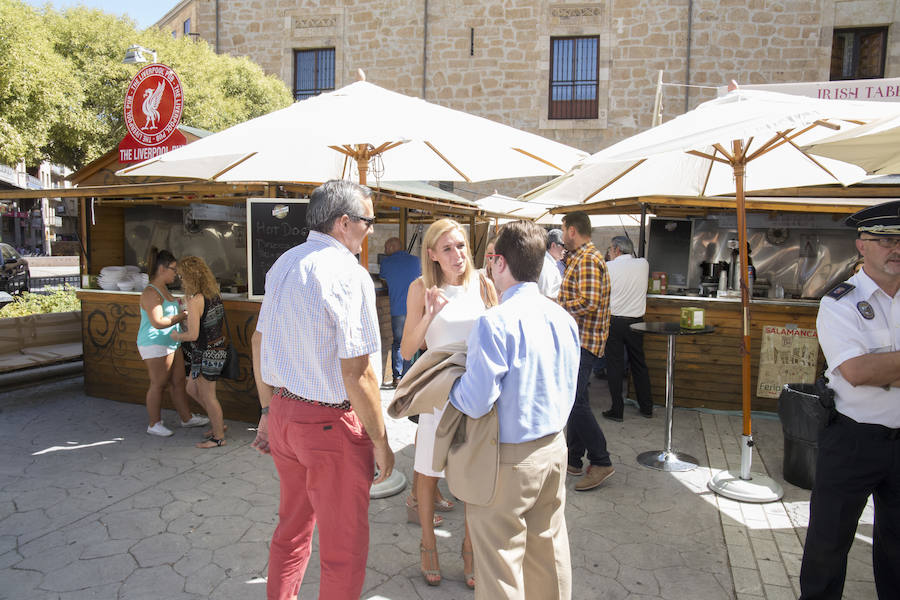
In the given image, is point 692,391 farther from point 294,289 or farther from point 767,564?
point 294,289

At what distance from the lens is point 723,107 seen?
3.70 metres

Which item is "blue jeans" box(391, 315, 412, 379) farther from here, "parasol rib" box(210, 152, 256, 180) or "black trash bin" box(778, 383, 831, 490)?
"black trash bin" box(778, 383, 831, 490)

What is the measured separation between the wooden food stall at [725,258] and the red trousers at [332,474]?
4984mm

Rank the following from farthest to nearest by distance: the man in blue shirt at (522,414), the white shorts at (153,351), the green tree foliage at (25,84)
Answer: the green tree foliage at (25,84)
the white shorts at (153,351)
the man in blue shirt at (522,414)

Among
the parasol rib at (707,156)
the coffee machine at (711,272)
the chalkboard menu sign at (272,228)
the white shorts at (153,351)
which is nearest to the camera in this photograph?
the parasol rib at (707,156)

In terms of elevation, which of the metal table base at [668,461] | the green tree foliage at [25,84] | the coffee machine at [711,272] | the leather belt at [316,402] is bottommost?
the metal table base at [668,461]

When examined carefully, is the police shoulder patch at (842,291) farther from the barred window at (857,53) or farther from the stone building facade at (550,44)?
the barred window at (857,53)

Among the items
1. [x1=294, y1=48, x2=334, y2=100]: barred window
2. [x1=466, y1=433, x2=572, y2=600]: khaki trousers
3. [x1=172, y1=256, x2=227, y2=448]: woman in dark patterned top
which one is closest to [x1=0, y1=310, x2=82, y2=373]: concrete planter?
[x1=172, y1=256, x2=227, y2=448]: woman in dark patterned top

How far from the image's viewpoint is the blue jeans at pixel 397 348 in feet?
23.5

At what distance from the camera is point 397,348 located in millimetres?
7297

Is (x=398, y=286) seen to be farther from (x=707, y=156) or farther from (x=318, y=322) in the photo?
(x=318, y=322)

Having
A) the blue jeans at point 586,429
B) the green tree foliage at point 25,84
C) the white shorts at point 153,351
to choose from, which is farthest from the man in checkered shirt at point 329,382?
the green tree foliage at point 25,84

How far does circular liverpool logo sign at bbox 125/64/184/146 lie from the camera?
6500 millimetres

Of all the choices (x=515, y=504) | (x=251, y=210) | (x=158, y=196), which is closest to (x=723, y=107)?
(x=515, y=504)
